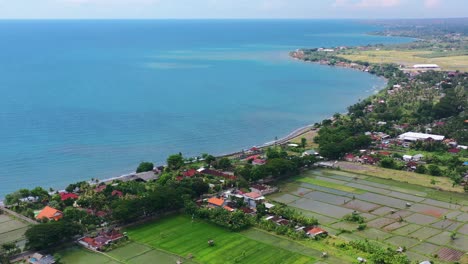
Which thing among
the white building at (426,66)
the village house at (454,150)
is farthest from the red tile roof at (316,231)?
the white building at (426,66)

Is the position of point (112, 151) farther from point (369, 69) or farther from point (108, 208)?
point (369, 69)

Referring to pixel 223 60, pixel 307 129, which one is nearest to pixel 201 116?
pixel 307 129

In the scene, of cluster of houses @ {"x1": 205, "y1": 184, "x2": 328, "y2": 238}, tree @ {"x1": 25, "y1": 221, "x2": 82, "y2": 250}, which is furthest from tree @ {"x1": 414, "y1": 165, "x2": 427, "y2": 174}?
tree @ {"x1": 25, "y1": 221, "x2": 82, "y2": 250}

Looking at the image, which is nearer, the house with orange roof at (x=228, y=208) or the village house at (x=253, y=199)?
the house with orange roof at (x=228, y=208)

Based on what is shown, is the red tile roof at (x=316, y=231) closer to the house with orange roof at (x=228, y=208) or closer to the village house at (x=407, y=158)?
the house with orange roof at (x=228, y=208)

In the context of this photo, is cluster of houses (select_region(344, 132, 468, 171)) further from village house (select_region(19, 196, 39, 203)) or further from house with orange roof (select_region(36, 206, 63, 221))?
village house (select_region(19, 196, 39, 203))

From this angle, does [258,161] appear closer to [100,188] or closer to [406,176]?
[406,176]
